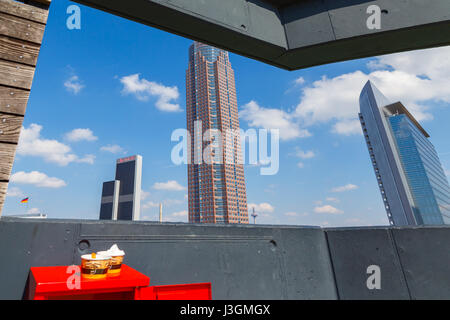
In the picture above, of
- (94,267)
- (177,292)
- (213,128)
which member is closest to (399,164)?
(213,128)

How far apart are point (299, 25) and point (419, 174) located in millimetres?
109525

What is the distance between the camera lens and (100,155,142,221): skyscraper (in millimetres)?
104500

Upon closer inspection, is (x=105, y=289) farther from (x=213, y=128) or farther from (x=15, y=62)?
(x=213, y=128)

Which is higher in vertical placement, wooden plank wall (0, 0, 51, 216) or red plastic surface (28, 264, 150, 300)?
wooden plank wall (0, 0, 51, 216)

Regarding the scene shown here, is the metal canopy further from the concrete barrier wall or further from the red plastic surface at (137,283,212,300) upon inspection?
the red plastic surface at (137,283,212,300)

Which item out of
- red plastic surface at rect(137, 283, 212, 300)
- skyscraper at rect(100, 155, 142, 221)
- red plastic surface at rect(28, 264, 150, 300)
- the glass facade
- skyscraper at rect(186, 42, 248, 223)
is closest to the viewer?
red plastic surface at rect(28, 264, 150, 300)

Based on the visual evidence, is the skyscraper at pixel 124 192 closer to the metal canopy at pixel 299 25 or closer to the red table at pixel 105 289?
the metal canopy at pixel 299 25

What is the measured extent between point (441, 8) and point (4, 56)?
16.5 ft

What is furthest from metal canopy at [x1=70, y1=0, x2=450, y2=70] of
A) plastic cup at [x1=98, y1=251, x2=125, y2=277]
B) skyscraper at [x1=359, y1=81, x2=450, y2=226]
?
skyscraper at [x1=359, y1=81, x2=450, y2=226]

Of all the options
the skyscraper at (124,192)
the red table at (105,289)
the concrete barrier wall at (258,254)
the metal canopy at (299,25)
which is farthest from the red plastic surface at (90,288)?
the skyscraper at (124,192)

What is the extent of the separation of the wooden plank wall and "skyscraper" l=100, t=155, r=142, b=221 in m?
107

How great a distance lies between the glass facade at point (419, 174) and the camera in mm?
84500

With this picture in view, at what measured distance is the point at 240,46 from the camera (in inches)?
139
